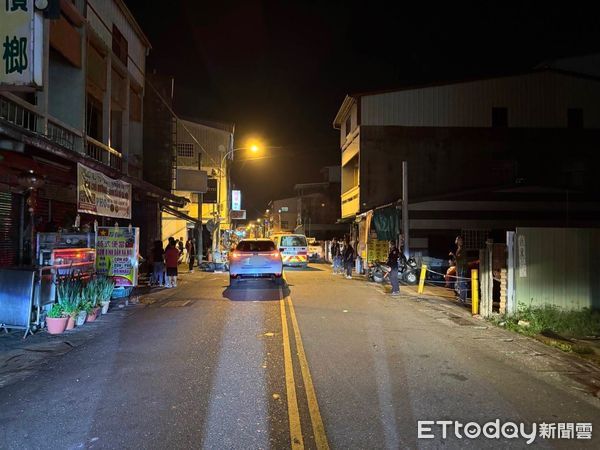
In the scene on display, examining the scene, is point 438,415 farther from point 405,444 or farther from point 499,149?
point 499,149

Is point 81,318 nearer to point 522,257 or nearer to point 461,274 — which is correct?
point 522,257

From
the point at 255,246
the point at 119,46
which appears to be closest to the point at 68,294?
the point at 255,246

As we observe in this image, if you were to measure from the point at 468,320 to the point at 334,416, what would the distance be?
7.59 meters

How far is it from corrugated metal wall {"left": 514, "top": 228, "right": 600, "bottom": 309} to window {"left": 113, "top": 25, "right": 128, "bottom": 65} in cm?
1609

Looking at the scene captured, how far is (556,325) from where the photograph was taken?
416 inches

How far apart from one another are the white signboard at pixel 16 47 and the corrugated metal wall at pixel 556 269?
1034cm

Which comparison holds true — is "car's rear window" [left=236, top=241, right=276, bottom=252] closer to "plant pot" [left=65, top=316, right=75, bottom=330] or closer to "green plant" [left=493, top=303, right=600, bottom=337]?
"plant pot" [left=65, top=316, right=75, bottom=330]

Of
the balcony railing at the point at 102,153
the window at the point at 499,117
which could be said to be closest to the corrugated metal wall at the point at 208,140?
the window at the point at 499,117

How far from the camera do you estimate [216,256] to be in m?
30.9

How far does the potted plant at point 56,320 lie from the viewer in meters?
9.77

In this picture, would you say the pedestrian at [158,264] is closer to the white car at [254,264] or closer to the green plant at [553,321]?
the white car at [254,264]

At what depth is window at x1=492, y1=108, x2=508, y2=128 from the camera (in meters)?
34.6

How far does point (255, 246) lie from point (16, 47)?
35.2ft

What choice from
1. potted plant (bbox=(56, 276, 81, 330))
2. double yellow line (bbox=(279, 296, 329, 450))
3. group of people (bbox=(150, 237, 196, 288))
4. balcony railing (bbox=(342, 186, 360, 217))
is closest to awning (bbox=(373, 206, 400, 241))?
group of people (bbox=(150, 237, 196, 288))
